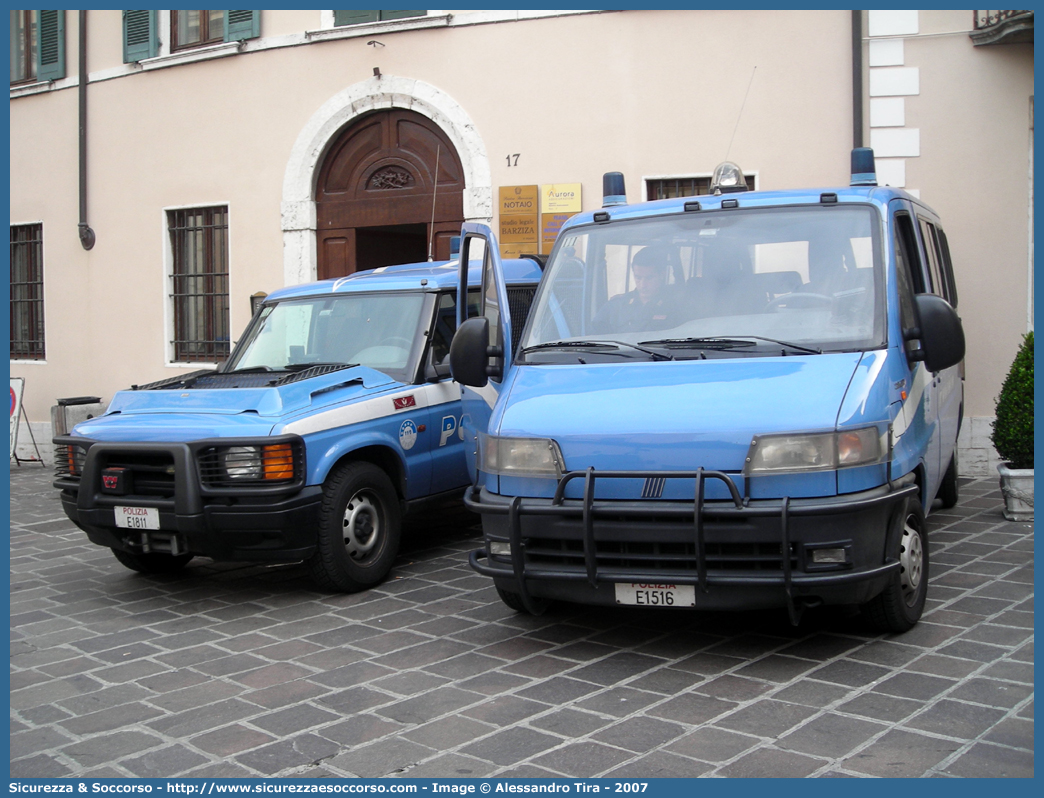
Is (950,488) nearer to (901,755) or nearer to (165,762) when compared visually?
(901,755)

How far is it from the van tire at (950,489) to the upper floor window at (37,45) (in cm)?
1220

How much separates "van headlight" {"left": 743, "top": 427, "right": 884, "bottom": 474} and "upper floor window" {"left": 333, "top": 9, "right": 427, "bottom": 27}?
29.2 ft

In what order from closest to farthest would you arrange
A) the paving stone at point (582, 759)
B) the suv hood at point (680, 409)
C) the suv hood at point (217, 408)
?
the paving stone at point (582, 759)
the suv hood at point (680, 409)
the suv hood at point (217, 408)

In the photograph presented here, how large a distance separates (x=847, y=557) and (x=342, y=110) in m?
9.33

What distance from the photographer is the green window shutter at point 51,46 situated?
13.9m

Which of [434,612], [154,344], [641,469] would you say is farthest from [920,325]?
[154,344]

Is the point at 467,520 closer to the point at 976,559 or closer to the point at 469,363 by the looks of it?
the point at 469,363

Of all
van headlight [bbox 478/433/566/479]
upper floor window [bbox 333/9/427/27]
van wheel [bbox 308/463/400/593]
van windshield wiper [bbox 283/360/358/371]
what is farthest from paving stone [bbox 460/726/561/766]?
upper floor window [bbox 333/9/427/27]

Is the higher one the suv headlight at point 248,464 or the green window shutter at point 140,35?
the green window shutter at point 140,35

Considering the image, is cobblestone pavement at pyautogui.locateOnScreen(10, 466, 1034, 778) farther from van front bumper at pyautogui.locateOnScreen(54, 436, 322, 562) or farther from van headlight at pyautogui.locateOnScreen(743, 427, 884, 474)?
van headlight at pyautogui.locateOnScreen(743, 427, 884, 474)

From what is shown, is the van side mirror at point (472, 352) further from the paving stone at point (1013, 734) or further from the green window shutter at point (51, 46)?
the green window shutter at point (51, 46)

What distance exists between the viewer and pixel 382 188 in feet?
39.7

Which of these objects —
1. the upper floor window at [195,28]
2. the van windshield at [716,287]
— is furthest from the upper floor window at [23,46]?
the van windshield at [716,287]

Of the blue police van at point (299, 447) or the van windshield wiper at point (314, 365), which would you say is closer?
the blue police van at point (299, 447)
